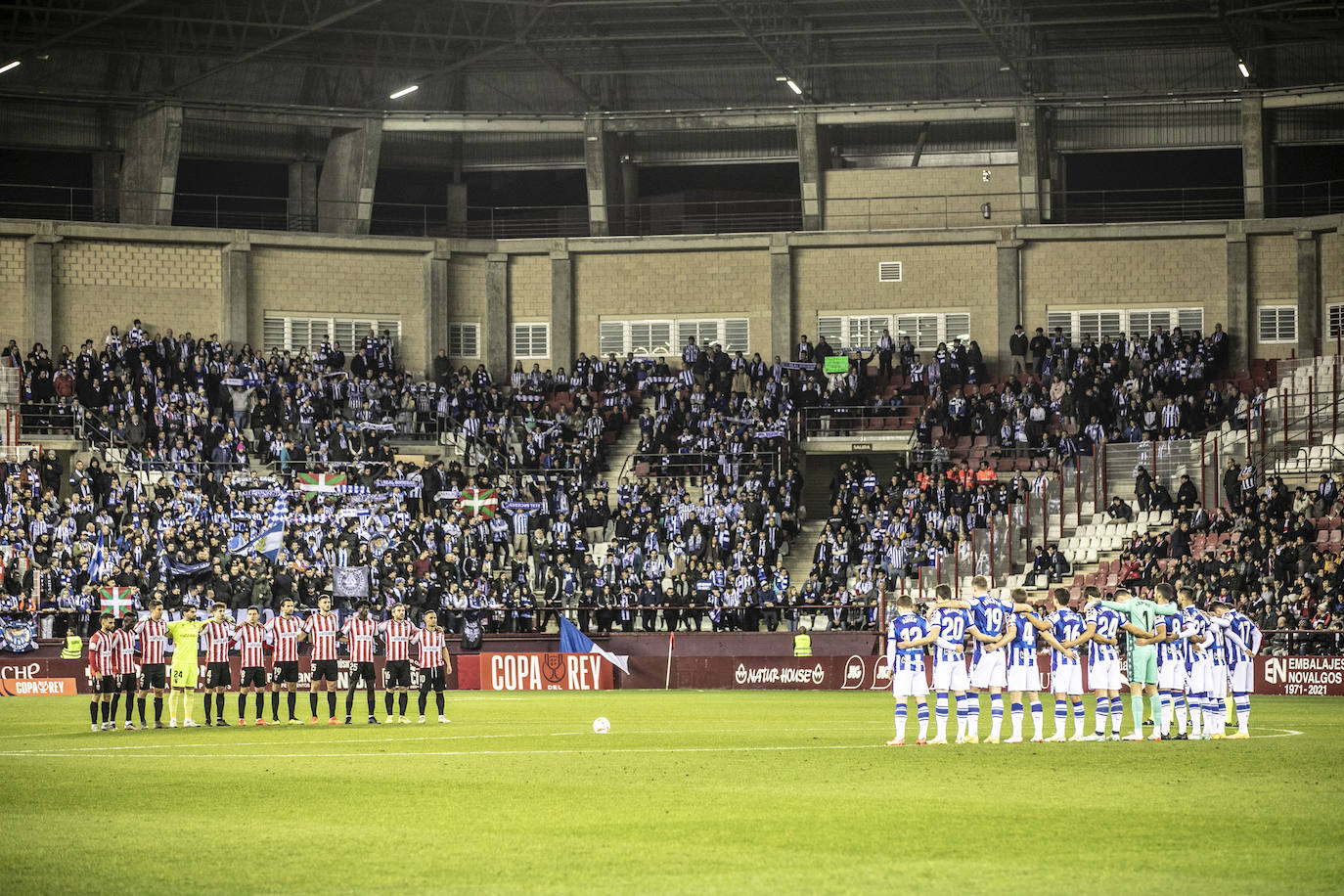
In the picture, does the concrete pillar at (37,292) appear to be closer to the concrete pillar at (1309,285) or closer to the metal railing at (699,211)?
the metal railing at (699,211)

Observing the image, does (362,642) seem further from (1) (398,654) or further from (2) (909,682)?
(2) (909,682)

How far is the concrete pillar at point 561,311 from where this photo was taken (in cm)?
6216

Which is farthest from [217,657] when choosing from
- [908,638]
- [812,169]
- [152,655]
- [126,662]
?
[812,169]

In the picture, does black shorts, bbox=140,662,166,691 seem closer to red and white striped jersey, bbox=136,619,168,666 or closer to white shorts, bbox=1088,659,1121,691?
red and white striped jersey, bbox=136,619,168,666

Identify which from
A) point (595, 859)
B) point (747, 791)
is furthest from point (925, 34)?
point (595, 859)

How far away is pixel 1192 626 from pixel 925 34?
1507 inches

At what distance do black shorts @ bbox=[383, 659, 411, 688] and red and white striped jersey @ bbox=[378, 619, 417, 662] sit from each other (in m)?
0.06

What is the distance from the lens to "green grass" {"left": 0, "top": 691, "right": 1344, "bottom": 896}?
44.0 ft

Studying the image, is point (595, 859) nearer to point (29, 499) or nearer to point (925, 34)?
point (29, 499)

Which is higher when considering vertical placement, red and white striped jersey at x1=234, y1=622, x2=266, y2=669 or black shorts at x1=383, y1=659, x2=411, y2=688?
red and white striped jersey at x1=234, y1=622, x2=266, y2=669

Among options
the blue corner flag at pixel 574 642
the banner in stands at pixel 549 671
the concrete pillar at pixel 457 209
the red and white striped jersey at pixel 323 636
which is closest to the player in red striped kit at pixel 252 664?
→ the red and white striped jersey at pixel 323 636

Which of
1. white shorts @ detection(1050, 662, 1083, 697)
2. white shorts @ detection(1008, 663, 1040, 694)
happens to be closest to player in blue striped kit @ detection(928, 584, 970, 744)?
white shorts @ detection(1008, 663, 1040, 694)

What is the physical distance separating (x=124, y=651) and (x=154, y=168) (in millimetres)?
33832

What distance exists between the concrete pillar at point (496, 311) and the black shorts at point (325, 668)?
104ft
